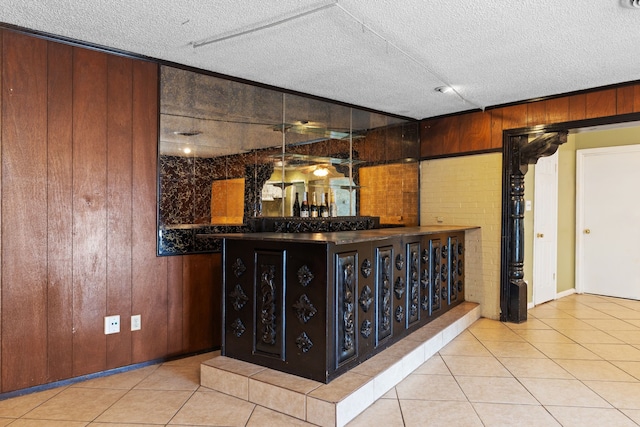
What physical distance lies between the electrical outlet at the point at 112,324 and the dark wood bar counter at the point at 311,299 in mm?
815

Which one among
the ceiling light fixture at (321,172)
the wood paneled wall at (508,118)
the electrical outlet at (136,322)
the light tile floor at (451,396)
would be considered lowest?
the light tile floor at (451,396)

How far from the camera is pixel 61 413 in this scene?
2416mm

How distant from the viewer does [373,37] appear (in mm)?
2789

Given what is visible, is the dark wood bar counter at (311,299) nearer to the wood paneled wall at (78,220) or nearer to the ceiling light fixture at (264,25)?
the wood paneled wall at (78,220)

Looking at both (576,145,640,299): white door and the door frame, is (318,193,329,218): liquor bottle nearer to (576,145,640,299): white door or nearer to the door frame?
the door frame

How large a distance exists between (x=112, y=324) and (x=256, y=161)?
1716 millimetres

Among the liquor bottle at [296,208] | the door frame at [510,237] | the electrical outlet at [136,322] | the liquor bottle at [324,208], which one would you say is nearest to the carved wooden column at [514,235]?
the door frame at [510,237]

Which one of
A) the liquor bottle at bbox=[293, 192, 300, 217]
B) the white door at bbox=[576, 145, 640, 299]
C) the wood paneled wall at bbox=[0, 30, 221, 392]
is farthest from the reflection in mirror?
the white door at bbox=[576, 145, 640, 299]

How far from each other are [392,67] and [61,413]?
10.7 feet

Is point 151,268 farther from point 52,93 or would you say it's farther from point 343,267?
point 343,267

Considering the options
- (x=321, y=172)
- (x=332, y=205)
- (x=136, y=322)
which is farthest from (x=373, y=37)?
(x=136, y=322)

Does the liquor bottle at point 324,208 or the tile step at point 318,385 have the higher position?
the liquor bottle at point 324,208

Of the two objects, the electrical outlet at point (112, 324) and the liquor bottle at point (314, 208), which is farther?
the liquor bottle at point (314, 208)

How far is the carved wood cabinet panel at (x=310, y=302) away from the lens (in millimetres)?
2455
